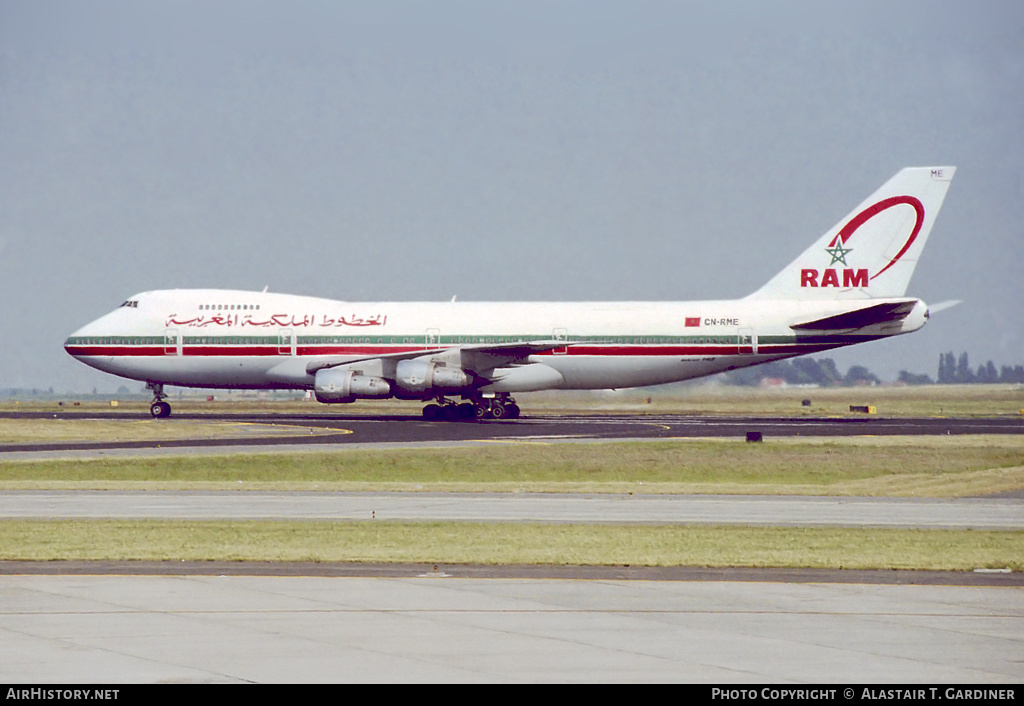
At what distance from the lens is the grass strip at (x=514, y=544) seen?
17.9 meters

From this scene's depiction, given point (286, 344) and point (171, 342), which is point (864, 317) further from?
point (171, 342)

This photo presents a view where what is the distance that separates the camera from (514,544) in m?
19.7

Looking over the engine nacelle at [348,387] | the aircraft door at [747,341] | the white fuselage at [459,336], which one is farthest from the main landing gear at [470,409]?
the aircraft door at [747,341]

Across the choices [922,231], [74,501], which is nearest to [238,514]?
[74,501]

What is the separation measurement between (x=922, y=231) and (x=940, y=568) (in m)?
49.1

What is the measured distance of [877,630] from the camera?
497 inches

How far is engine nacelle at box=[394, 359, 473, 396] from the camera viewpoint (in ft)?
188

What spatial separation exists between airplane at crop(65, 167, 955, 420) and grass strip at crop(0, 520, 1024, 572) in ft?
116

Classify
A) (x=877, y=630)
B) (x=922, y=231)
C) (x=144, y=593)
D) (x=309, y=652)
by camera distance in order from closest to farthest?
1. (x=309, y=652)
2. (x=877, y=630)
3. (x=144, y=593)
4. (x=922, y=231)

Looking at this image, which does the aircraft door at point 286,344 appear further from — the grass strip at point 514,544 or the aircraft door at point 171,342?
the grass strip at point 514,544

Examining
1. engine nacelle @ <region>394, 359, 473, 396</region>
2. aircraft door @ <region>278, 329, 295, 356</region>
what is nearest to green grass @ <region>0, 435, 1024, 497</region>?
engine nacelle @ <region>394, 359, 473, 396</region>

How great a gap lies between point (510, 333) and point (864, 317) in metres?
16.9

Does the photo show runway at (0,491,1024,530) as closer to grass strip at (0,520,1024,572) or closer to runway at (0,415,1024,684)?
grass strip at (0,520,1024,572)
